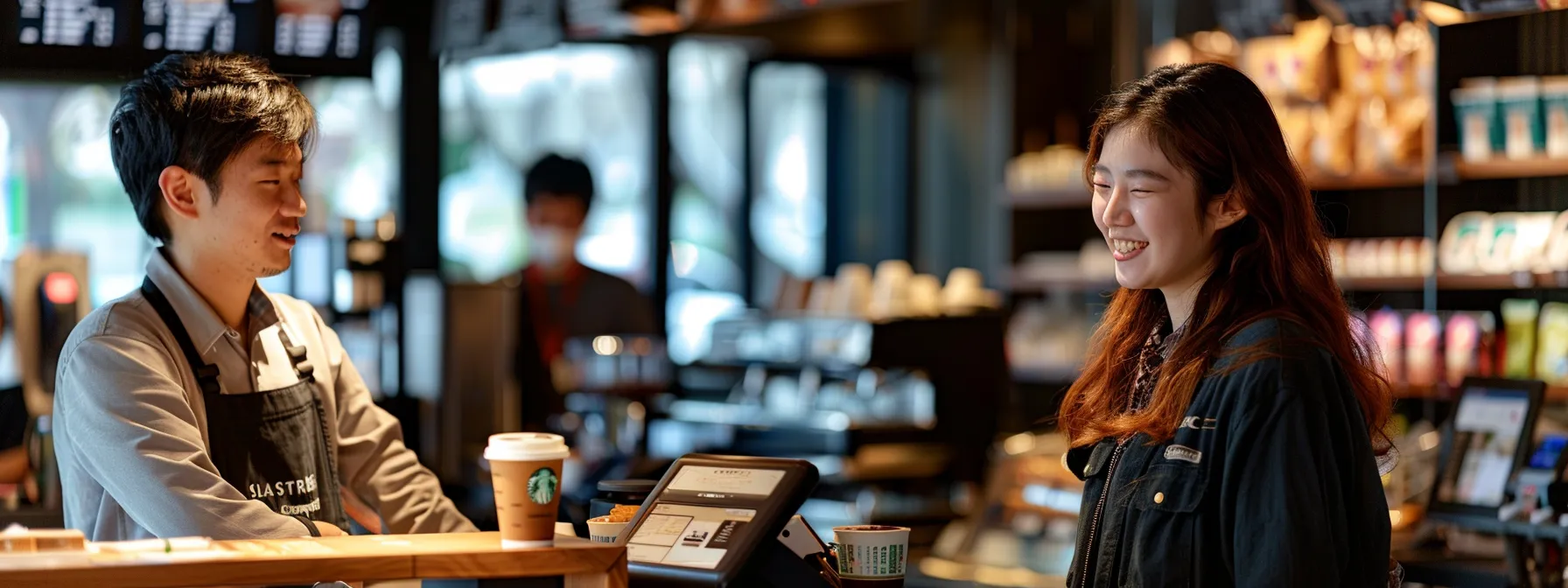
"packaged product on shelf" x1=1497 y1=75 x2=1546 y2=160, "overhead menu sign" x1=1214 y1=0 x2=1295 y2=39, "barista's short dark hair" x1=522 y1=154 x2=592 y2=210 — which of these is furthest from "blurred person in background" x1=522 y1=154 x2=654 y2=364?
"packaged product on shelf" x1=1497 y1=75 x2=1546 y2=160

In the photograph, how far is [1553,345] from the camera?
5.03m

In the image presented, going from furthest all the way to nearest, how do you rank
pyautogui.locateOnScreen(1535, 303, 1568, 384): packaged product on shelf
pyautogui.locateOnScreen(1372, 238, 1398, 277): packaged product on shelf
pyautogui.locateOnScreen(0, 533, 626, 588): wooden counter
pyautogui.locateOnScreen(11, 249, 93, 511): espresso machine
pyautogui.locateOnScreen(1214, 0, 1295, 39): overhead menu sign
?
pyautogui.locateOnScreen(1214, 0, 1295, 39): overhead menu sign, pyautogui.locateOnScreen(1372, 238, 1398, 277): packaged product on shelf, pyautogui.locateOnScreen(1535, 303, 1568, 384): packaged product on shelf, pyautogui.locateOnScreen(11, 249, 93, 511): espresso machine, pyautogui.locateOnScreen(0, 533, 626, 588): wooden counter

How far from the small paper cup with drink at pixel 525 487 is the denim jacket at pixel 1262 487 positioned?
2.47ft

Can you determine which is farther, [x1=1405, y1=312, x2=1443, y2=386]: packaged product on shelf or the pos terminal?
[x1=1405, y1=312, x2=1443, y2=386]: packaged product on shelf

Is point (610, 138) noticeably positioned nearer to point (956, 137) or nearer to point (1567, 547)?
point (956, 137)

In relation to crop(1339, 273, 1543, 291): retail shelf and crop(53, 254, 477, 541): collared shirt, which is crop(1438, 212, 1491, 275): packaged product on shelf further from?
crop(53, 254, 477, 541): collared shirt

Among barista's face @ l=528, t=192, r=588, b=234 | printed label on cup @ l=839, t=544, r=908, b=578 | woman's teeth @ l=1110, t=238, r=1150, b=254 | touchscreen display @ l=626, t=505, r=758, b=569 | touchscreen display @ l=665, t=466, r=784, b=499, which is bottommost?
printed label on cup @ l=839, t=544, r=908, b=578

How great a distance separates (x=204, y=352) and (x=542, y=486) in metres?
0.75

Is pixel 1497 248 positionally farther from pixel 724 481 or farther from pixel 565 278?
pixel 565 278

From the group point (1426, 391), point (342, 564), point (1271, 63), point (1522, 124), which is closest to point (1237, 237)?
point (342, 564)

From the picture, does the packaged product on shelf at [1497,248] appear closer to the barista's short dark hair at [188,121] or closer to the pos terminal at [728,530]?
the pos terminal at [728,530]

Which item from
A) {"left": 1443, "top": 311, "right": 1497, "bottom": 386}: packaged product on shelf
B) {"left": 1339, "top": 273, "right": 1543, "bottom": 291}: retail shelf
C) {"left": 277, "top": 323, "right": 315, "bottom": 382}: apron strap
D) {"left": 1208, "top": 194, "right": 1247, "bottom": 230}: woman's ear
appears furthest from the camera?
{"left": 1443, "top": 311, "right": 1497, "bottom": 386}: packaged product on shelf

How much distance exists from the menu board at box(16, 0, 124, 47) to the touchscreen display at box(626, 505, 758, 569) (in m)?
1.58

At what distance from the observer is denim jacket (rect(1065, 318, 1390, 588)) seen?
207cm
